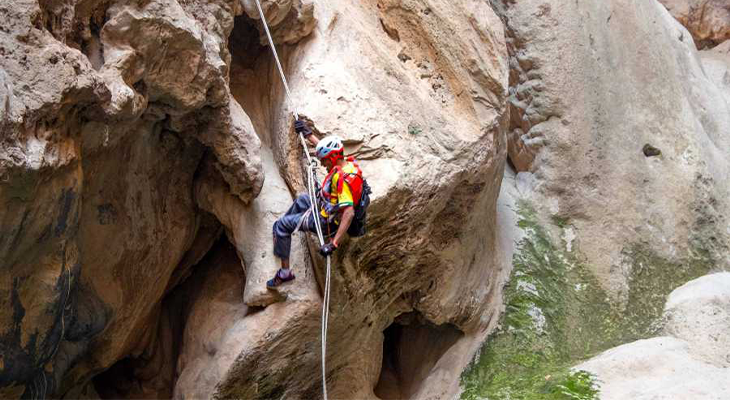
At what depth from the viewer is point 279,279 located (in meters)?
7.56

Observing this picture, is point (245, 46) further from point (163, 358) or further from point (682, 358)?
point (682, 358)

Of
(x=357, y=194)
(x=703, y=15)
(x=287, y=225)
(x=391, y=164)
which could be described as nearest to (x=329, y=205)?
(x=357, y=194)

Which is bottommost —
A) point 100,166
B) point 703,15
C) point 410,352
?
point 410,352

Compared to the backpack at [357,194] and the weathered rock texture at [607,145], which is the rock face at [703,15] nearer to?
the weathered rock texture at [607,145]

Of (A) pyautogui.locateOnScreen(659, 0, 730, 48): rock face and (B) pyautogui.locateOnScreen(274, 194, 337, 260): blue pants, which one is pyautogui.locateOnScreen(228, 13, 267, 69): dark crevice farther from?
(A) pyautogui.locateOnScreen(659, 0, 730, 48): rock face

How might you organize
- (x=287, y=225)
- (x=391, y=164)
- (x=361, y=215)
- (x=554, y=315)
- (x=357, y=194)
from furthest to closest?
(x=554, y=315)
(x=391, y=164)
(x=287, y=225)
(x=361, y=215)
(x=357, y=194)

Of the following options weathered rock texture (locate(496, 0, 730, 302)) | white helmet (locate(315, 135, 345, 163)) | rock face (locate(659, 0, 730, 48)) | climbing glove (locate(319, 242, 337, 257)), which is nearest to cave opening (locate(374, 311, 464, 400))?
weathered rock texture (locate(496, 0, 730, 302))

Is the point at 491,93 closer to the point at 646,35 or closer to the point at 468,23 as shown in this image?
the point at 468,23

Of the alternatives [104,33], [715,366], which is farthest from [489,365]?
[104,33]

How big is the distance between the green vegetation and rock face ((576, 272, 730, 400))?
12.8 inches

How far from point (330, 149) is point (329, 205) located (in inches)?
19.9

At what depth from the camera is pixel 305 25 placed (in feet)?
27.7

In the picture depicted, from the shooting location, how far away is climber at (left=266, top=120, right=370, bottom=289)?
6.97 m

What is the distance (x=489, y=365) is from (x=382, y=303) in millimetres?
1527
